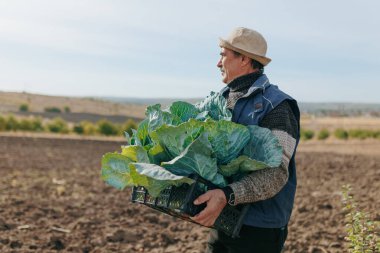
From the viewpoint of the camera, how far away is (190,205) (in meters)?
2.75

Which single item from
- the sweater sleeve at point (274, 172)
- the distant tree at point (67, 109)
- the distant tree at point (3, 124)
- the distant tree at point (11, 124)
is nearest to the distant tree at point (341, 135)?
the distant tree at point (11, 124)

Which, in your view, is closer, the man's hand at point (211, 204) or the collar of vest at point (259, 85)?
the man's hand at point (211, 204)

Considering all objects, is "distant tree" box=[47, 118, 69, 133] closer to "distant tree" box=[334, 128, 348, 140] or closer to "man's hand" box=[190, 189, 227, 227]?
"distant tree" box=[334, 128, 348, 140]

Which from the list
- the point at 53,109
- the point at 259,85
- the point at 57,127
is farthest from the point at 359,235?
the point at 53,109

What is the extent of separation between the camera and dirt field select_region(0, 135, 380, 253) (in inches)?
257

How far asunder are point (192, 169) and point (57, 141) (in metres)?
22.2

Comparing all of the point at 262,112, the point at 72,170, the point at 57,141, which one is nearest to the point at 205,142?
the point at 262,112

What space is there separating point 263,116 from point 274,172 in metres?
0.29

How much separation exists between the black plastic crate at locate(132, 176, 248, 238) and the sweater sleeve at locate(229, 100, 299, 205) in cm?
12

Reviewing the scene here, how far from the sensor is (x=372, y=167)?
15.4 meters

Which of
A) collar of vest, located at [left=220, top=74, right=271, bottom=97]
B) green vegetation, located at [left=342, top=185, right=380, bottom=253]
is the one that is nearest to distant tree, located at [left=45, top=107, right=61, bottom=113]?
green vegetation, located at [left=342, top=185, right=380, bottom=253]

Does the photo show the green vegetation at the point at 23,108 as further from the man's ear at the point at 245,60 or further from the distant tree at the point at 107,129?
the man's ear at the point at 245,60

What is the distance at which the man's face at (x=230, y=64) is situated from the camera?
3.08m

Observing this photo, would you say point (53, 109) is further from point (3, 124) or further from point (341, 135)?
point (341, 135)
